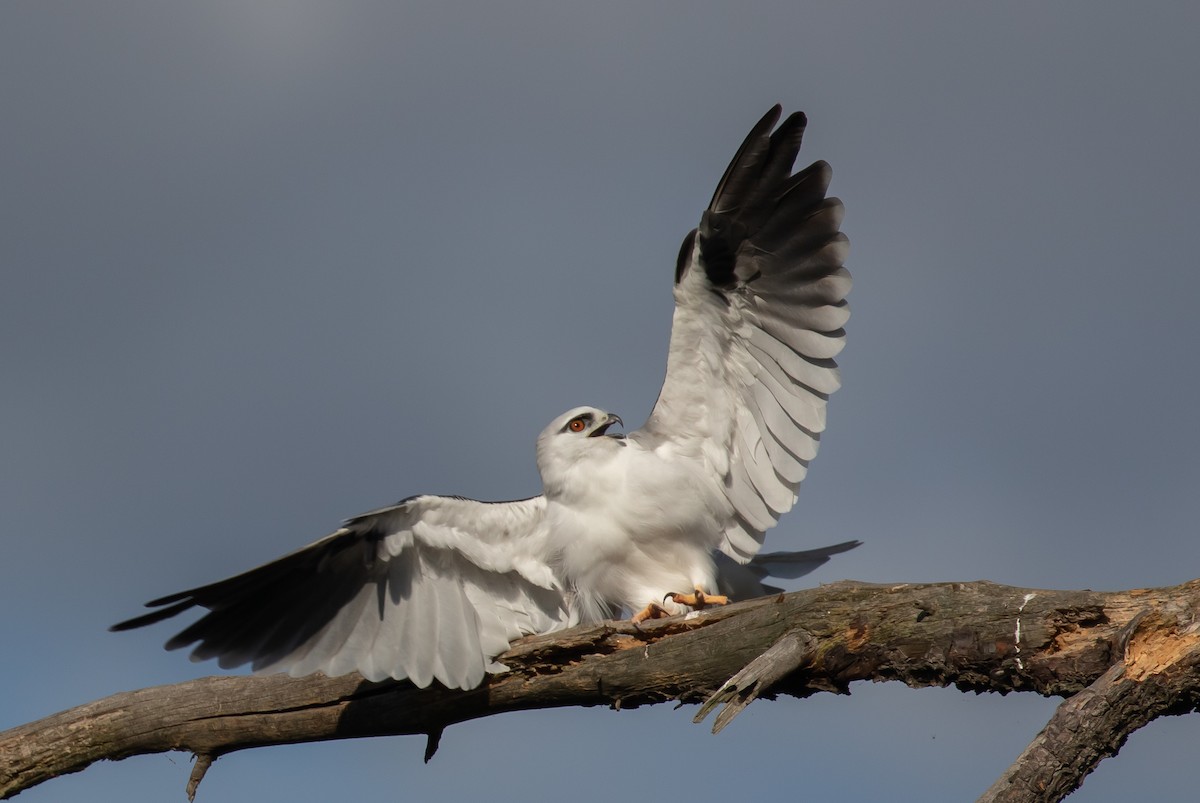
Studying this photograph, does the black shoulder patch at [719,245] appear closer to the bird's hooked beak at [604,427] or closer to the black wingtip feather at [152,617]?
the bird's hooked beak at [604,427]

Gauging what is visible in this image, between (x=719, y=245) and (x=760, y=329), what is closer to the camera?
(x=719, y=245)

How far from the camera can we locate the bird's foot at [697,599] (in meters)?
6.86

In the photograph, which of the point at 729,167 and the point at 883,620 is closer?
the point at 883,620

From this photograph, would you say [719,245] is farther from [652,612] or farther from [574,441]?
[652,612]

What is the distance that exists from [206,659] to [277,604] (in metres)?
0.49

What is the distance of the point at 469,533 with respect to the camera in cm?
728

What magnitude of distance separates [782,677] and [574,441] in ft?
8.87

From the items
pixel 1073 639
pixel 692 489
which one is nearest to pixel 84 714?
pixel 692 489

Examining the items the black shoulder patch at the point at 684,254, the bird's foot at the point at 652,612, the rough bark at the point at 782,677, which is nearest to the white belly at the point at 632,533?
the bird's foot at the point at 652,612

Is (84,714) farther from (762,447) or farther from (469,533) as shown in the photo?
(762,447)

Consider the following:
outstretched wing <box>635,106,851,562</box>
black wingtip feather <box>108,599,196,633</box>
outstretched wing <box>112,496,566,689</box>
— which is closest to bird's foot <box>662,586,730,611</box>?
outstretched wing <box>635,106,851,562</box>

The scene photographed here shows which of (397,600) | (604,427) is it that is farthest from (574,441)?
(397,600)

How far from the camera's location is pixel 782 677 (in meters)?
5.24

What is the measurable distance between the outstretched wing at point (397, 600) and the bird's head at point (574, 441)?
0.88 feet
